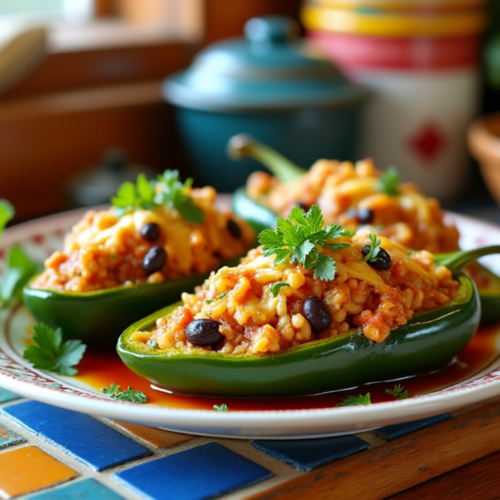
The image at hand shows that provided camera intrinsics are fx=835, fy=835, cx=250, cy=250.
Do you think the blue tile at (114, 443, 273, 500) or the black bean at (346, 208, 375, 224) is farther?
the black bean at (346, 208, 375, 224)

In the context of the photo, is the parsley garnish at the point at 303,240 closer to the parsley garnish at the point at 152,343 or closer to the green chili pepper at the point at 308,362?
the green chili pepper at the point at 308,362

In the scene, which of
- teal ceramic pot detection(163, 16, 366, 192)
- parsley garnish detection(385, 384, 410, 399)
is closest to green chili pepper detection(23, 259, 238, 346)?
parsley garnish detection(385, 384, 410, 399)

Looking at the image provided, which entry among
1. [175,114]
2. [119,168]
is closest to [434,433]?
[119,168]

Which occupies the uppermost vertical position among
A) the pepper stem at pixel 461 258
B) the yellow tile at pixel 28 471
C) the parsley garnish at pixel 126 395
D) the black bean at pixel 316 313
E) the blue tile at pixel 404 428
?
the black bean at pixel 316 313

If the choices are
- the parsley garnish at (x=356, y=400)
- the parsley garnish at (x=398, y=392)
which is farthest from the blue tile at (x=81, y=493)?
the parsley garnish at (x=398, y=392)

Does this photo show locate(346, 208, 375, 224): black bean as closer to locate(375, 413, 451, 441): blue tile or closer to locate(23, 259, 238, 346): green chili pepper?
locate(23, 259, 238, 346): green chili pepper

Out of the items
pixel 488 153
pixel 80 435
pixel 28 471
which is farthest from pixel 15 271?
pixel 488 153

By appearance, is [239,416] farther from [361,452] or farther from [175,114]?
[175,114]
